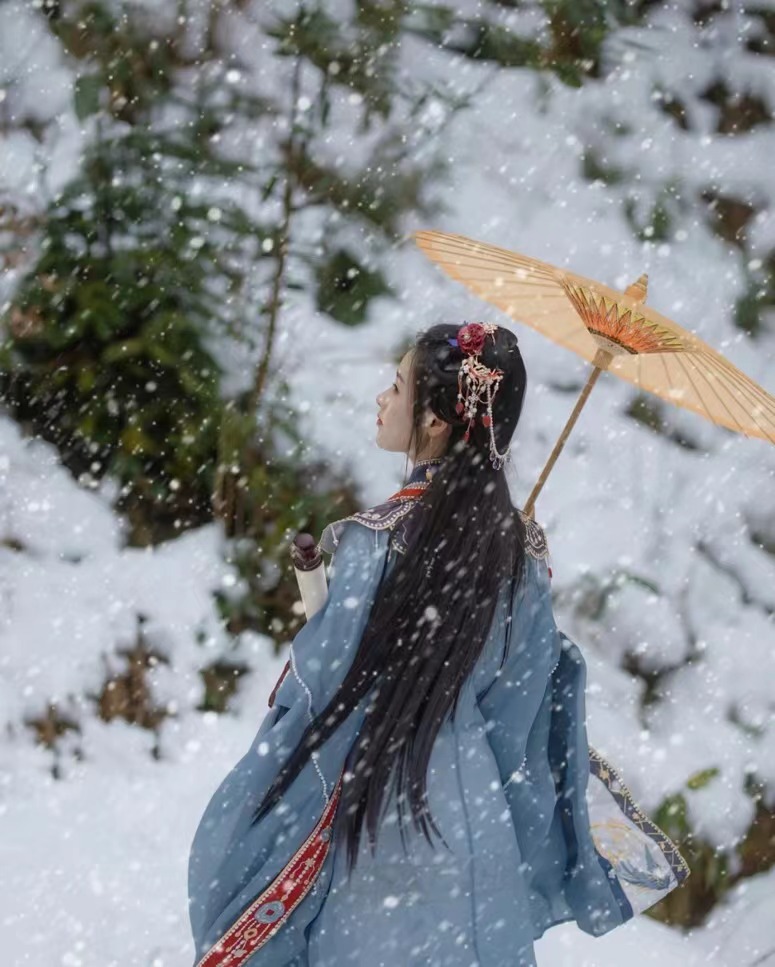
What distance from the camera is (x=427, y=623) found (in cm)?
196

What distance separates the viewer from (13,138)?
15.0 ft

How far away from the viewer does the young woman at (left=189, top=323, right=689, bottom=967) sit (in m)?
1.93

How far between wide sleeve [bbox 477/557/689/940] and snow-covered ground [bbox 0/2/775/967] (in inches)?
39.5

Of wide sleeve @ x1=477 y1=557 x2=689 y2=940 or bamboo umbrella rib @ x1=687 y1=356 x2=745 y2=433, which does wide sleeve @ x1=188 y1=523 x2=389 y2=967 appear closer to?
wide sleeve @ x1=477 y1=557 x2=689 y2=940

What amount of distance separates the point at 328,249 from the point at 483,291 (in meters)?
2.58

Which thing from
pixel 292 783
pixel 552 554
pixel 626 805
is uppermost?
pixel 292 783

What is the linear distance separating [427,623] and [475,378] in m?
0.50

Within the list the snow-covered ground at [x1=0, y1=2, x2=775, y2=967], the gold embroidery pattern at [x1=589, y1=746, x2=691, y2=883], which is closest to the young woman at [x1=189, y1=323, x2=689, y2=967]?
the gold embroidery pattern at [x1=589, y1=746, x2=691, y2=883]

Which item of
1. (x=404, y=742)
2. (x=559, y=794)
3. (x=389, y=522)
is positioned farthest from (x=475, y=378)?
(x=559, y=794)

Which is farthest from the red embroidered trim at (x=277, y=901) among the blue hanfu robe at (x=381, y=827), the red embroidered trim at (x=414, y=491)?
the red embroidered trim at (x=414, y=491)

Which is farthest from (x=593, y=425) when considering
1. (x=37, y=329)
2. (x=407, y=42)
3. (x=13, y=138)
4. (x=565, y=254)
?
(x=13, y=138)

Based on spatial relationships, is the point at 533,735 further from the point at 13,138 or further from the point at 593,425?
the point at 13,138

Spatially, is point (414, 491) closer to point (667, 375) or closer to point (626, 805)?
point (667, 375)

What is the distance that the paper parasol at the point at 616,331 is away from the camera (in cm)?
219
